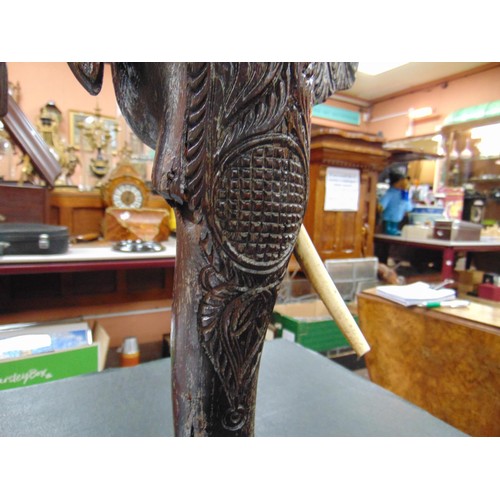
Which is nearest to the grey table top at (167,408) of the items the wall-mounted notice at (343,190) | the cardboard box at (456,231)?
the wall-mounted notice at (343,190)

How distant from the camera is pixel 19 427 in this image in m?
0.61

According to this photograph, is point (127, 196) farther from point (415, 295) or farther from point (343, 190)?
point (415, 295)

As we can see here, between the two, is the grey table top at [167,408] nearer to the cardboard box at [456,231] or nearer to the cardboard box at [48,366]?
the cardboard box at [48,366]

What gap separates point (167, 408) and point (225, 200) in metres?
0.54

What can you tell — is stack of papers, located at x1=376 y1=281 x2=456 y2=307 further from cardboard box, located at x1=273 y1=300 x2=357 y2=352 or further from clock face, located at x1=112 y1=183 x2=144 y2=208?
clock face, located at x1=112 y1=183 x2=144 y2=208

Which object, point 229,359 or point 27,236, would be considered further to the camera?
point 27,236

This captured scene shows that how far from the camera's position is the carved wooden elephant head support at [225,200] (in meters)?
0.32

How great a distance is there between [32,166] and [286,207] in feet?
4.33

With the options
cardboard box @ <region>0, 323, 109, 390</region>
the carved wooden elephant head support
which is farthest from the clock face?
the carved wooden elephant head support
